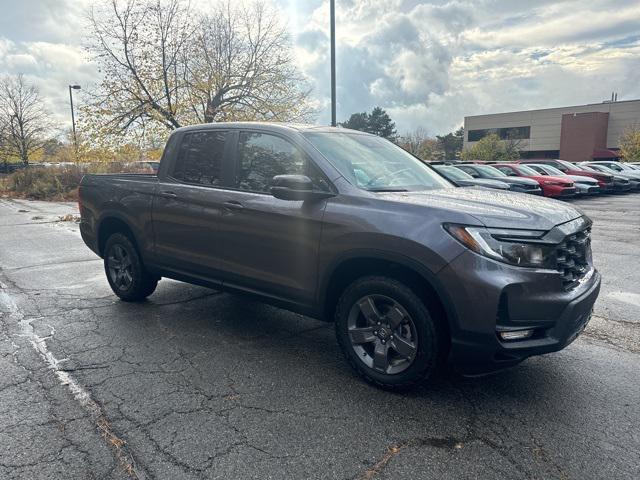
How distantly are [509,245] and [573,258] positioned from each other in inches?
24.3

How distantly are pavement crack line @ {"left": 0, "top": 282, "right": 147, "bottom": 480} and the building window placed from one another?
217ft

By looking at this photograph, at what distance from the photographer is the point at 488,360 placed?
2928 mm

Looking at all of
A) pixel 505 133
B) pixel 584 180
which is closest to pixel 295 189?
pixel 584 180

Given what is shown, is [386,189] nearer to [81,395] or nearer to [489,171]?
[81,395]

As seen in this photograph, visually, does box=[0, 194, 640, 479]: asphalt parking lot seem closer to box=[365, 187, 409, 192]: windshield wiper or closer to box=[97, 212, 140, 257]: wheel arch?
box=[97, 212, 140, 257]: wheel arch

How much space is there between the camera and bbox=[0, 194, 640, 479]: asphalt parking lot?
2578 millimetres

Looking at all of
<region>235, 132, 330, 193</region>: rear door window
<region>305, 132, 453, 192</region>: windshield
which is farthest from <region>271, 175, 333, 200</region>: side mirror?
<region>305, 132, 453, 192</region>: windshield

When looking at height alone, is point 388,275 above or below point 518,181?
above

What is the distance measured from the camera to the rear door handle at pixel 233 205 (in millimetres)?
4066

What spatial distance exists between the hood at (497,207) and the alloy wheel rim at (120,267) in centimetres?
330

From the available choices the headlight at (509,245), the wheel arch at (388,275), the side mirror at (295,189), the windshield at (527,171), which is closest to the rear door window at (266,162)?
the side mirror at (295,189)

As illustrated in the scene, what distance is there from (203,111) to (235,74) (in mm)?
2008

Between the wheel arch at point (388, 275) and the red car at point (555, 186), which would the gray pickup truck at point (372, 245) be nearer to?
the wheel arch at point (388, 275)

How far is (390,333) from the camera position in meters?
3.30
